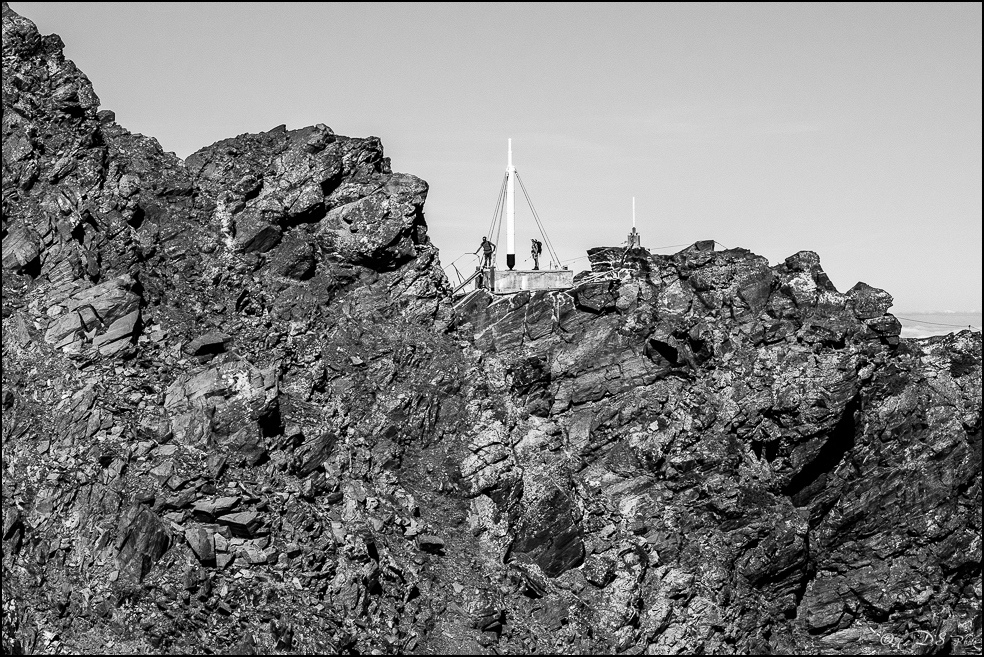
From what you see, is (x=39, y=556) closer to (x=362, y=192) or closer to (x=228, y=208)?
(x=228, y=208)

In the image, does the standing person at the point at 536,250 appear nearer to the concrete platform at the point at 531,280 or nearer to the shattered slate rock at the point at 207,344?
the concrete platform at the point at 531,280

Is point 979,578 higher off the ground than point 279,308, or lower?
lower

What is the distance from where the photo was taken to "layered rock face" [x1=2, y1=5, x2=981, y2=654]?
47.4 m

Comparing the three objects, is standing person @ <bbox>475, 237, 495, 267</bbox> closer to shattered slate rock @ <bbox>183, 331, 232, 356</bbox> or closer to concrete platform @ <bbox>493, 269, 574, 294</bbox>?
concrete platform @ <bbox>493, 269, 574, 294</bbox>

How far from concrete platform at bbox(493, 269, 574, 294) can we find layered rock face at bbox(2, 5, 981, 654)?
822 millimetres

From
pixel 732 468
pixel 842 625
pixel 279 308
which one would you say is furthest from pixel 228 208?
pixel 842 625

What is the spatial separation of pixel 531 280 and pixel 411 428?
10.3 m

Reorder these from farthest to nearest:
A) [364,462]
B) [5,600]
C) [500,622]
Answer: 1. [364,462]
2. [500,622]
3. [5,600]

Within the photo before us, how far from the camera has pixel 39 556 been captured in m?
45.6

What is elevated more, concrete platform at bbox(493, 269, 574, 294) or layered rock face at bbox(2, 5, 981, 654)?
concrete platform at bbox(493, 269, 574, 294)

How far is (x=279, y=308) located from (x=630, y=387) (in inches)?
672

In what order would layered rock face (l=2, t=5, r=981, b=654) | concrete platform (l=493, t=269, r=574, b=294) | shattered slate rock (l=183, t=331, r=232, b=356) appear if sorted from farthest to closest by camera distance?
concrete platform (l=493, t=269, r=574, b=294)
shattered slate rock (l=183, t=331, r=232, b=356)
layered rock face (l=2, t=5, r=981, b=654)

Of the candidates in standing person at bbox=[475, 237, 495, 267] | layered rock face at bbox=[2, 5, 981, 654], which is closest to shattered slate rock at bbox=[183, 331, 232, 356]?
layered rock face at bbox=[2, 5, 981, 654]

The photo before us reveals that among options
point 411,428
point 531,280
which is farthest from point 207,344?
point 531,280
